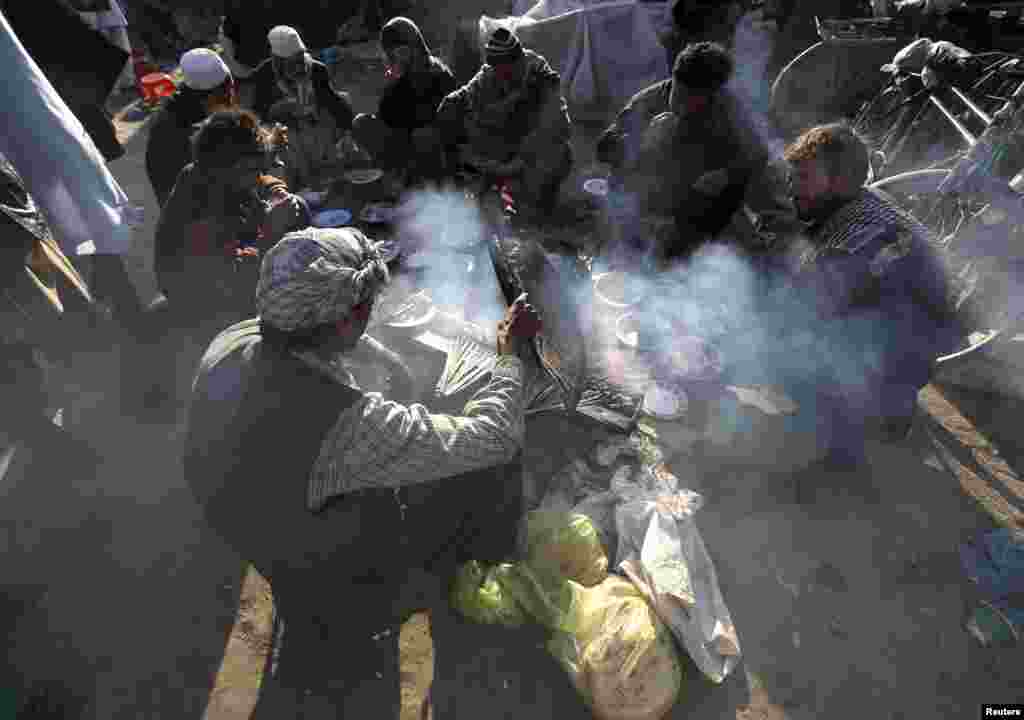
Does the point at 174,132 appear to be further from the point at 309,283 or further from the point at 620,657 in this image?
the point at 620,657

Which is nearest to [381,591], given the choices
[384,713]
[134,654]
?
[384,713]

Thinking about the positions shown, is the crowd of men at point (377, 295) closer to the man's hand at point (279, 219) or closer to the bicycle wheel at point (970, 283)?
the man's hand at point (279, 219)

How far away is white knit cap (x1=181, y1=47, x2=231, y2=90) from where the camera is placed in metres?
4.74

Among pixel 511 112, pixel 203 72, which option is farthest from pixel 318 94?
pixel 511 112

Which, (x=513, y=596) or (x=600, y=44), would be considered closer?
(x=513, y=596)

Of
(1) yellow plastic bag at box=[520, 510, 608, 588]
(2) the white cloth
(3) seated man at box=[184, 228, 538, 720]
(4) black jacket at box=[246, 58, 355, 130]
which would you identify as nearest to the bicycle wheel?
(1) yellow plastic bag at box=[520, 510, 608, 588]

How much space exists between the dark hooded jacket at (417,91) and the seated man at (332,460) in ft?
15.1

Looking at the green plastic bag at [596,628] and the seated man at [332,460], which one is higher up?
the seated man at [332,460]

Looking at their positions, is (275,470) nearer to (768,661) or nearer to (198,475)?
(198,475)

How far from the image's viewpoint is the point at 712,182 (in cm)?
486

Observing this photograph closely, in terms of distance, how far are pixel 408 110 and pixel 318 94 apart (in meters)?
1.10

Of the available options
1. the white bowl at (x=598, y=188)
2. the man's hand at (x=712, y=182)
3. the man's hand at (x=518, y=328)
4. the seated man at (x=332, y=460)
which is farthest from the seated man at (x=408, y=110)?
the seated man at (x=332, y=460)

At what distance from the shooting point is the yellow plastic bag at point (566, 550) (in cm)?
309

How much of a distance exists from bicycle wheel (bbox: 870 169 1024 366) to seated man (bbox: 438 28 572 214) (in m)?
2.84
